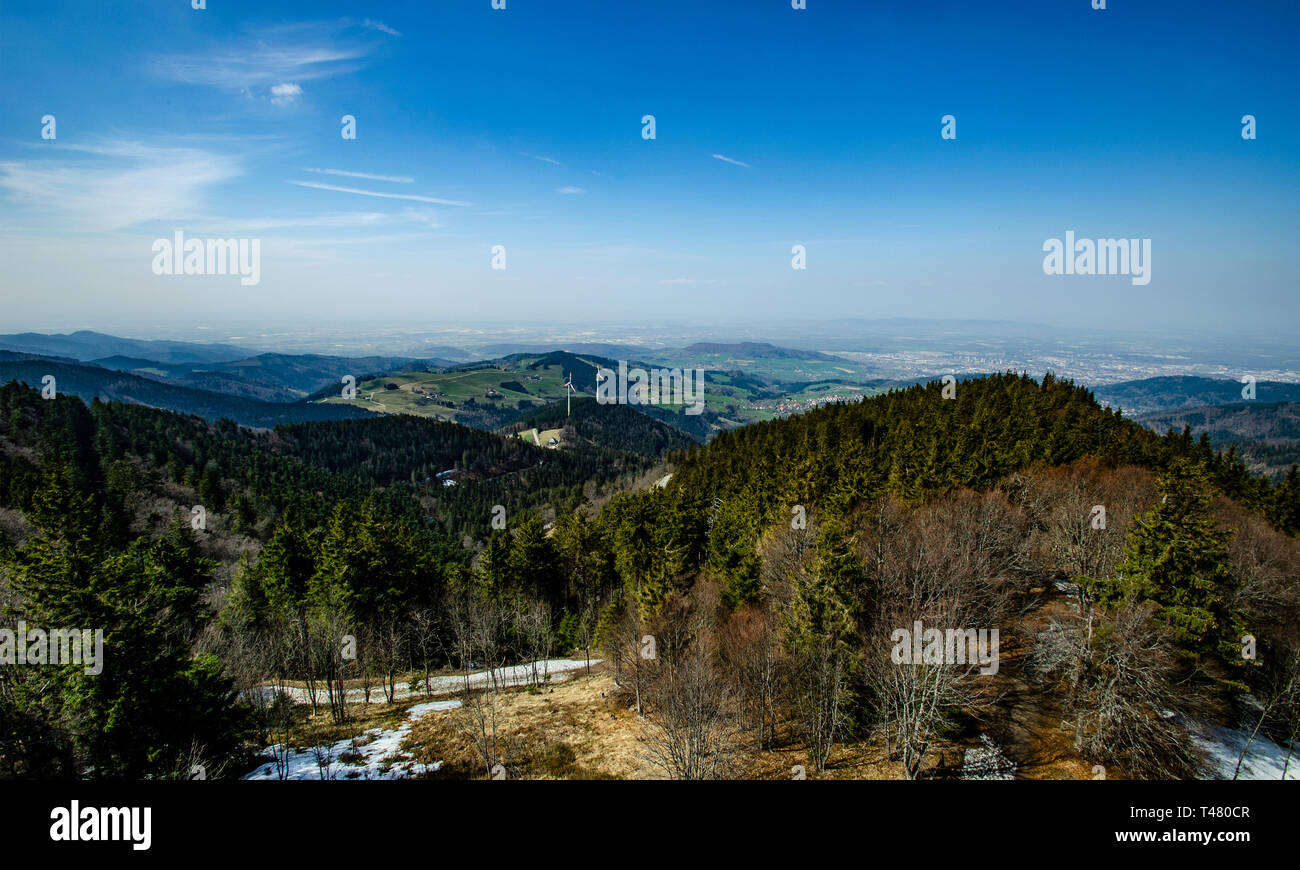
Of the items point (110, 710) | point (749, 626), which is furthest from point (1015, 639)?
point (110, 710)

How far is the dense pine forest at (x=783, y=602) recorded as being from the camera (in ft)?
65.6

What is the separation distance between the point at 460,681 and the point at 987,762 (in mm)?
35653

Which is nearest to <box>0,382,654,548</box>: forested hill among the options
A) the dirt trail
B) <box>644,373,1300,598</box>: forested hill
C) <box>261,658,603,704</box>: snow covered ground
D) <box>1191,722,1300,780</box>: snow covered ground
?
<box>261,658,603,704</box>: snow covered ground

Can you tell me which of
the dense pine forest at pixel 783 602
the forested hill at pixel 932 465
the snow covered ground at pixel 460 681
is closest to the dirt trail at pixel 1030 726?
the dense pine forest at pixel 783 602

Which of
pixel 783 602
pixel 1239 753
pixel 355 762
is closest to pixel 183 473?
pixel 355 762

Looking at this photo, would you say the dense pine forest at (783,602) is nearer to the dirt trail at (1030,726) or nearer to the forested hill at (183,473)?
the dirt trail at (1030,726)

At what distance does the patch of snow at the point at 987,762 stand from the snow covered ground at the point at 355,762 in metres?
24.3

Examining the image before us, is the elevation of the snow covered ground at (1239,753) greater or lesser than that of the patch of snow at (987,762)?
greater

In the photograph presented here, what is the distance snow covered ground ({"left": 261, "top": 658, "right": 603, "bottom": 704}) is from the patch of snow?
27256 millimetres

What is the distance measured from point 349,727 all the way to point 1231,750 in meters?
44.0

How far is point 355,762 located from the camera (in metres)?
25.4

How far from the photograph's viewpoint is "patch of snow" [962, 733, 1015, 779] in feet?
72.5

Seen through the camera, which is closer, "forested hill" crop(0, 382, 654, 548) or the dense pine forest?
the dense pine forest

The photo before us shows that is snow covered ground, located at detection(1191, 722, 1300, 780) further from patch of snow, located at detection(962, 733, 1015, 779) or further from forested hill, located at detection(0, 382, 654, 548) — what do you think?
forested hill, located at detection(0, 382, 654, 548)
